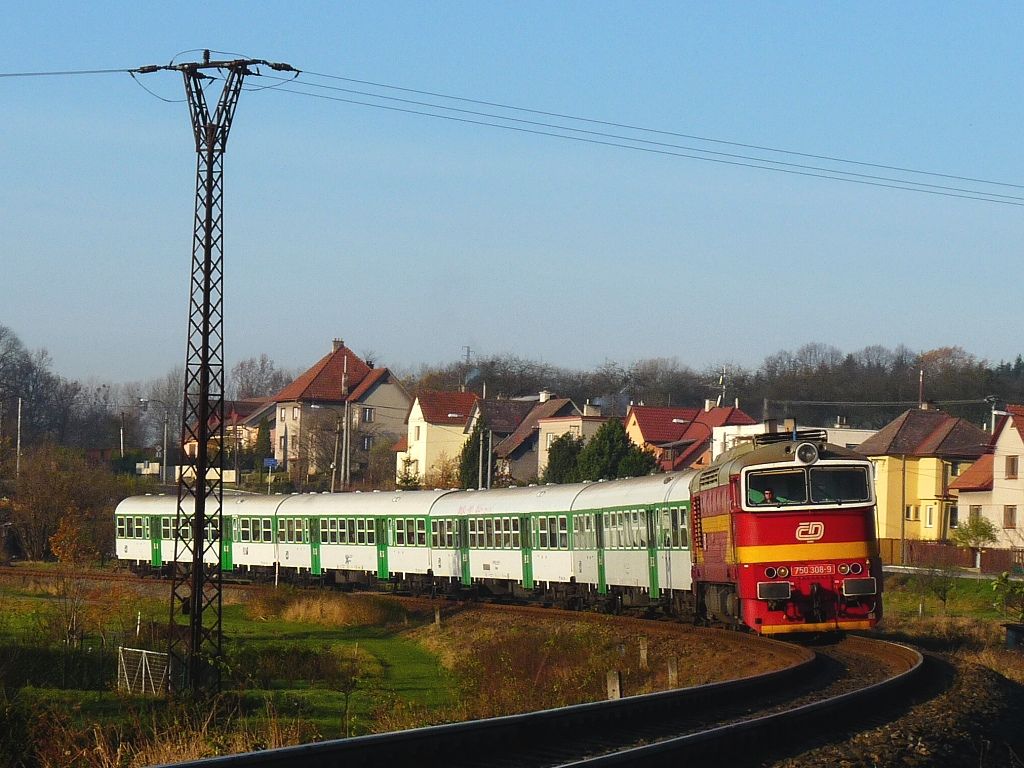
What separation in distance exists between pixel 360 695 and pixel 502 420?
87207mm

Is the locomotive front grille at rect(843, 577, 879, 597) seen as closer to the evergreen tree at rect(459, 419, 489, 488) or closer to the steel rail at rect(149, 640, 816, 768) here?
the steel rail at rect(149, 640, 816, 768)

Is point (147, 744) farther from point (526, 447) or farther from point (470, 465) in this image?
point (526, 447)

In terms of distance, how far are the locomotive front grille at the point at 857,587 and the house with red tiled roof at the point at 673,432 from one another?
69.6 meters

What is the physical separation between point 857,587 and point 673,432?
7565 cm

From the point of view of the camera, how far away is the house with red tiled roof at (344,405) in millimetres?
116062

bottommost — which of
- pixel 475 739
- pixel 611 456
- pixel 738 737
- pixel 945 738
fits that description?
pixel 611 456

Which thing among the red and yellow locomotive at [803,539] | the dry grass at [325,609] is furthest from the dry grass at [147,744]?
the dry grass at [325,609]

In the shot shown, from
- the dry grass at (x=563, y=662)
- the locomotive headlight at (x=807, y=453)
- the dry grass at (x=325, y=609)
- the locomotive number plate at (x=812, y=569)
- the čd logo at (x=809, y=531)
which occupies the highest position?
the locomotive headlight at (x=807, y=453)

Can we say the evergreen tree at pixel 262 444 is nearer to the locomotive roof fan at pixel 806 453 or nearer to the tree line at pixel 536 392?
the tree line at pixel 536 392

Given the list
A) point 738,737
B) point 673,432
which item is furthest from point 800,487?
point 673,432

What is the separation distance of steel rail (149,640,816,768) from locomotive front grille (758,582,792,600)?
5.79 meters

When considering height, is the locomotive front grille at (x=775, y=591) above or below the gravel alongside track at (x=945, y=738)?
above

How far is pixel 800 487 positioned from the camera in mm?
21719

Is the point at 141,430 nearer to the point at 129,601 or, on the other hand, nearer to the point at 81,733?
the point at 129,601
